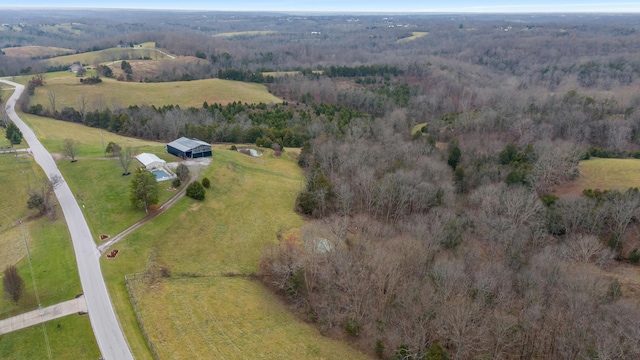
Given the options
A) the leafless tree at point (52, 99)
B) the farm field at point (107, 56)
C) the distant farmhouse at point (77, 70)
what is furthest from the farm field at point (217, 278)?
the farm field at point (107, 56)

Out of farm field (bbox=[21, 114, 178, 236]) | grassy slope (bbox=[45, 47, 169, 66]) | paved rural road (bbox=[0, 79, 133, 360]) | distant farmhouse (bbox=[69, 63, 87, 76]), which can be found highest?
grassy slope (bbox=[45, 47, 169, 66])

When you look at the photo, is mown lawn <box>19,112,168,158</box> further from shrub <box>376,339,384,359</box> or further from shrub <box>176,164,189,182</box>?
shrub <box>376,339,384,359</box>

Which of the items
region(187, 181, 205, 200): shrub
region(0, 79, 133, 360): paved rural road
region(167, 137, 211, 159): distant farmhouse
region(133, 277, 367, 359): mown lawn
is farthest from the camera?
region(167, 137, 211, 159): distant farmhouse

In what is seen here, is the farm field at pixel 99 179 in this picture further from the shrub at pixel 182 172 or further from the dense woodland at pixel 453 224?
the dense woodland at pixel 453 224

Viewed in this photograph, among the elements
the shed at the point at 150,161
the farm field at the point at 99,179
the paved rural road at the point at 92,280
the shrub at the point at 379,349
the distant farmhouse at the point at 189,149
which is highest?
the distant farmhouse at the point at 189,149

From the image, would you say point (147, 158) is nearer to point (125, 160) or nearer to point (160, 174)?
point (125, 160)

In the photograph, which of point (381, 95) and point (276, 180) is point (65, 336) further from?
point (381, 95)

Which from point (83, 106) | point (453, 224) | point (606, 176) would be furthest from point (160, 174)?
point (606, 176)

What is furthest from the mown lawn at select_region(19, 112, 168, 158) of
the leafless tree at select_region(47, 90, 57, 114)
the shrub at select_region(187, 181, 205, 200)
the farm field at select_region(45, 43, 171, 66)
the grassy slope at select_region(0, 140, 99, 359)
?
the farm field at select_region(45, 43, 171, 66)
